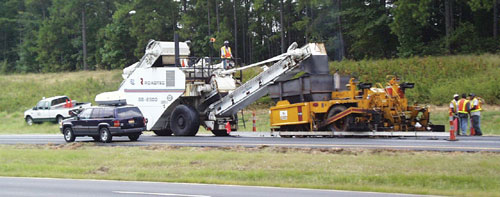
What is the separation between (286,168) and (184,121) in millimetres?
11799

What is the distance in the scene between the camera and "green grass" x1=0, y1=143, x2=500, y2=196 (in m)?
13.4

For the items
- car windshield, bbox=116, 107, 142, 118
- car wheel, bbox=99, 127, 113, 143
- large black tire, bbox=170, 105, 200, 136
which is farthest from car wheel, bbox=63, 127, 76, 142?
large black tire, bbox=170, 105, 200, 136

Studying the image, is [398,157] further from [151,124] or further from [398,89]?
[151,124]

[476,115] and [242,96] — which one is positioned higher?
[242,96]

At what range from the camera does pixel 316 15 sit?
5294 centimetres

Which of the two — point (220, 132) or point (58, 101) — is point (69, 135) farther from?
point (58, 101)

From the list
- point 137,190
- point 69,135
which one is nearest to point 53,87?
point 69,135

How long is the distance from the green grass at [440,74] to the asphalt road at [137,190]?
74.0 feet

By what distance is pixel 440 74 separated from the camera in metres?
37.2

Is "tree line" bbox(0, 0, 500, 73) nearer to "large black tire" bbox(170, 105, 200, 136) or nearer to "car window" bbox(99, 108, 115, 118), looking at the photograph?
"large black tire" bbox(170, 105, 200, 136)

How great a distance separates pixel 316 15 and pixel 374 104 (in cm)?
3148

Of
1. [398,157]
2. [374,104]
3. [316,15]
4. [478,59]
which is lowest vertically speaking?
[398,157]

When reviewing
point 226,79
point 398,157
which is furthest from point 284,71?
point 398,157

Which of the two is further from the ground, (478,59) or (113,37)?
(113,37)
